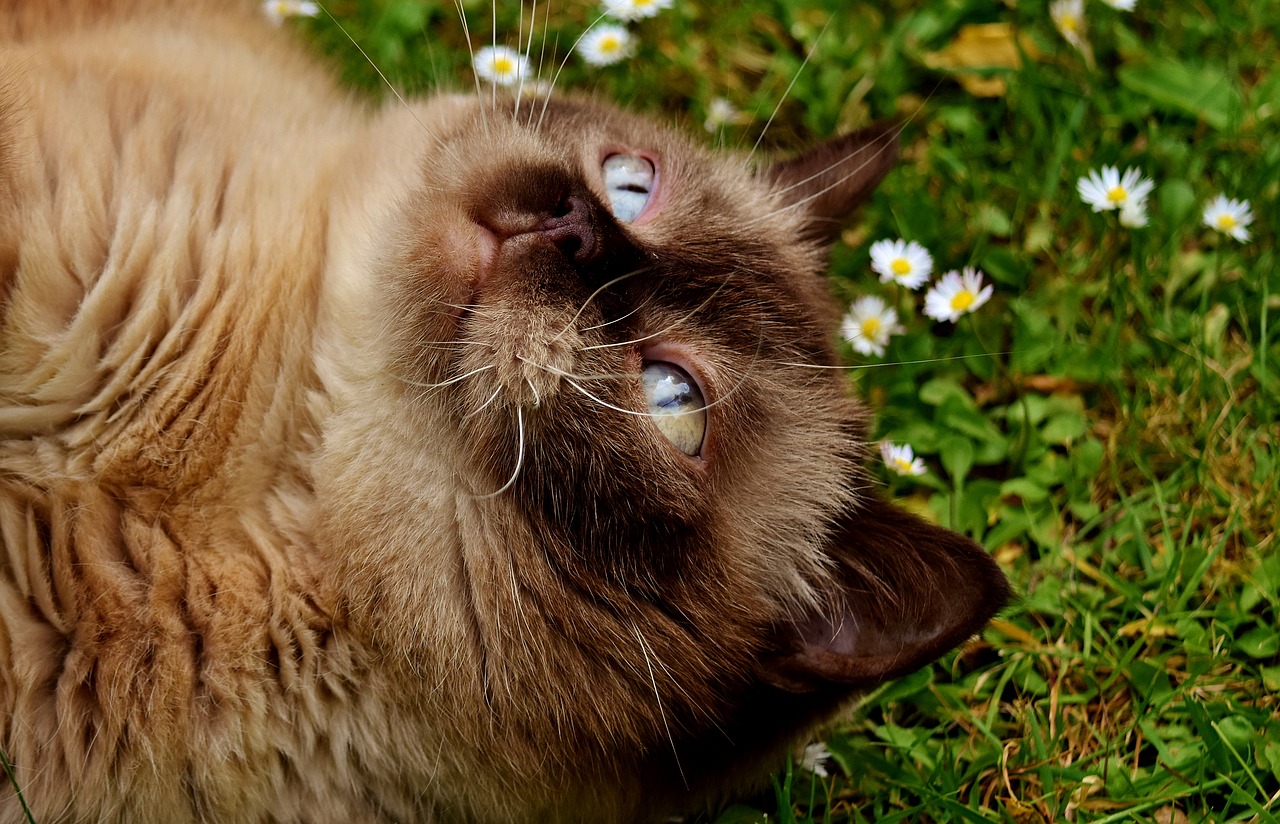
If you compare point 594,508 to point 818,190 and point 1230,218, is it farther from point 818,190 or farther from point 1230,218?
point 1230,218

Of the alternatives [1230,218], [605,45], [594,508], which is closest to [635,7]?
[605,45]

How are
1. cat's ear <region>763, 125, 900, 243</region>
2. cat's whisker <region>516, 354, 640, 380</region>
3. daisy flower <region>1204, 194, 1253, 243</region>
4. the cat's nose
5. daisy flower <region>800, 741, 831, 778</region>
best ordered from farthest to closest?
daisy flower <region>1204, 194, 1253, 243</region>, cat's ear <region>763, 125, 900, 243</region>, daisy flower <region>800, 741, 831, 778</region>, the cat's nose, cat's whisker <region>516, 354, 640, 380</region>

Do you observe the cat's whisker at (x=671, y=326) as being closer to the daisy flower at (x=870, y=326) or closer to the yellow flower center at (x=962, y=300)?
the daisy flower at (x=870, y=326)

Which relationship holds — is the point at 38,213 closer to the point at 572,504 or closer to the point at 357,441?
the point at 357,441

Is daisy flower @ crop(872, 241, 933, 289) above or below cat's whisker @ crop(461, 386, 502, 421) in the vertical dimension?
above

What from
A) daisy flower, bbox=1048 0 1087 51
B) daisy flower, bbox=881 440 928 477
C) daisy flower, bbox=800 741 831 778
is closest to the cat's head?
daisy flower, bbox=800 741 831 778

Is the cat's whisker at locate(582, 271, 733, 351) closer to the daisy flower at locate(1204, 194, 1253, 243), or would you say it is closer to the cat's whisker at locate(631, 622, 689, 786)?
the cat's whisker at locate(631, 622, 689, 786)
